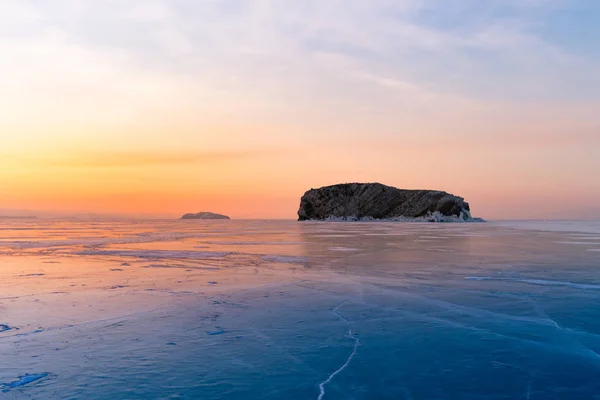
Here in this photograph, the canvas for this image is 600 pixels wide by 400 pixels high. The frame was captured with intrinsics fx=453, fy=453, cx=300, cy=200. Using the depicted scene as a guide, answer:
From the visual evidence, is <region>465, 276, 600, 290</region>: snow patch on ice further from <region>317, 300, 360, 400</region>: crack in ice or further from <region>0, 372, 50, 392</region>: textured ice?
<region>0, 372, 50, 392</region>: textured ice

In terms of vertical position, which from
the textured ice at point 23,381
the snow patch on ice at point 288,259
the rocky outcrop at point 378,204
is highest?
the rocky outcrop at point 378,204

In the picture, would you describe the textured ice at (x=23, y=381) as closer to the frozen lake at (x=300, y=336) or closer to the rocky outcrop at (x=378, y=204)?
the frozen lake at (x=300, y=336)

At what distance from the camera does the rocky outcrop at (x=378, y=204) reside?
396 feet

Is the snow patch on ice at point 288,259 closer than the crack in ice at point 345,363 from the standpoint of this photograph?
No

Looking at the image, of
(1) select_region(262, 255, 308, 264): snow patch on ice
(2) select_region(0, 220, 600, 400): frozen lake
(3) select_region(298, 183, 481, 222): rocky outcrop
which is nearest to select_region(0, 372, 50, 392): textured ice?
(2) select_region(0, 220, 600, 400): frozen lake

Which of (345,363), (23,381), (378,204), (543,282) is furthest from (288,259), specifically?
(378,204)

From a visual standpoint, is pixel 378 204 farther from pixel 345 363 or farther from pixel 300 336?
pixel 345 363

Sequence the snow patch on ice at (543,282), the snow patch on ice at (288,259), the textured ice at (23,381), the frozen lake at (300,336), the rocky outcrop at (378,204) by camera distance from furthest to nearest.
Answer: the rocky outcrop at (378,204) → the snow patch on ice at (288,259) → the snow patch on ice at (543,282) → the frozen lake at (300,336) → the textured ice at (23,381)

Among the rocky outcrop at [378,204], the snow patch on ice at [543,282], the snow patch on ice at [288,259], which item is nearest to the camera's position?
the snow patch on ice at [543,282]

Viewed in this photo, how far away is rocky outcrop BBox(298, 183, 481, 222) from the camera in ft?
396

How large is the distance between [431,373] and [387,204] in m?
139

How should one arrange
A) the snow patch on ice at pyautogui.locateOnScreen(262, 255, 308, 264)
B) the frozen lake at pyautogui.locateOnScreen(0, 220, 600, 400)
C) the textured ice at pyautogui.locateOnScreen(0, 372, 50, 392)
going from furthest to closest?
the snow patch on ice at pyautogui.locateOnScreen(262, 255, 308, 264) → the frozen lake at pyautogui.locateOnScreen(0, 220, 600, 400) → the textured ice at pyautogui.locateOnScreen(0, 372, 50, 392)

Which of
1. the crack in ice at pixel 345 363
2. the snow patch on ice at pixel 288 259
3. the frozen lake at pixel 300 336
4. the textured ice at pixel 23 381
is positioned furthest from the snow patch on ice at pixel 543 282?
the textured ice at pixel 23 381

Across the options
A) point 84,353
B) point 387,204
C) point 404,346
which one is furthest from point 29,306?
point 387,204
